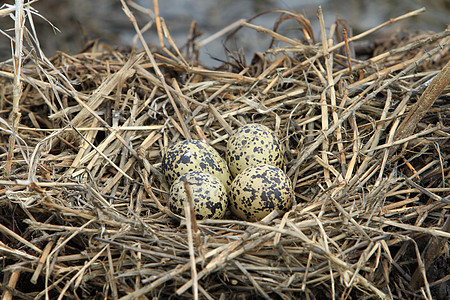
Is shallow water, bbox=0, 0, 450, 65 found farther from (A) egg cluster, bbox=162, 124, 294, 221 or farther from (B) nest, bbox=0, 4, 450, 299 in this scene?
(A) egg cluster, bbox=162, 124, 294, 221

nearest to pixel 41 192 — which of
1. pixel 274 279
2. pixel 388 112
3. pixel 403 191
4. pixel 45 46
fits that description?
pixel 274 279

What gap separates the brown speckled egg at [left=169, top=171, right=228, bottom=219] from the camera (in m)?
2.13

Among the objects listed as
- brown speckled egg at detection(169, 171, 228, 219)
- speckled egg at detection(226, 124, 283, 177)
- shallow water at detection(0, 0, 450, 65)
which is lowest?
brown speckled egg at detection(169, 171, 228, 219)

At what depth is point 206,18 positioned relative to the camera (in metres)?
4.38

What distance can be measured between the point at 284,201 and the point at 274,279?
494mm

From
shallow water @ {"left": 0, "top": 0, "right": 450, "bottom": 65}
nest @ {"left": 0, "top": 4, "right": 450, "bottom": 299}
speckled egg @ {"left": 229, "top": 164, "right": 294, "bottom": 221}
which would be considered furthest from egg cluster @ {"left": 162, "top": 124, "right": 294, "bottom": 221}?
shallow water @ {"left": 0, "top": 0, "right": 450, "bottom": 65}

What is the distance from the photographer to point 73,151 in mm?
2541

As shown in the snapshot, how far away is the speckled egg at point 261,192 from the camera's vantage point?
7.00ft

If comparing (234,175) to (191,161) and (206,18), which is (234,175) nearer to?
(191,161)

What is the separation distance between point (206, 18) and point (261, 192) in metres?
2.73

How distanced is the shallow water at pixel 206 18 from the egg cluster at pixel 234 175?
70.4 inches

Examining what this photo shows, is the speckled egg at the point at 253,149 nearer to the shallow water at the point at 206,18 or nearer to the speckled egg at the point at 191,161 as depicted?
the speckled egg at the point at 191,161

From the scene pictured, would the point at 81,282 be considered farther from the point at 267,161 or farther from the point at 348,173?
the point at 348,173

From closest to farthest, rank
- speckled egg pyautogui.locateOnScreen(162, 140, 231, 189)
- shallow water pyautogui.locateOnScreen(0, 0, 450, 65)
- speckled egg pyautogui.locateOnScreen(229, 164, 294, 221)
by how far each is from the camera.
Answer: speckled egg pyautogui.locateOnScreen(229, 164, 294, 221), speckled egg pyautogui.locateOnScreen(162, 140, 231, 189), shallow water pyautogui.locateOnScreen(0, 0, 450, 65)
